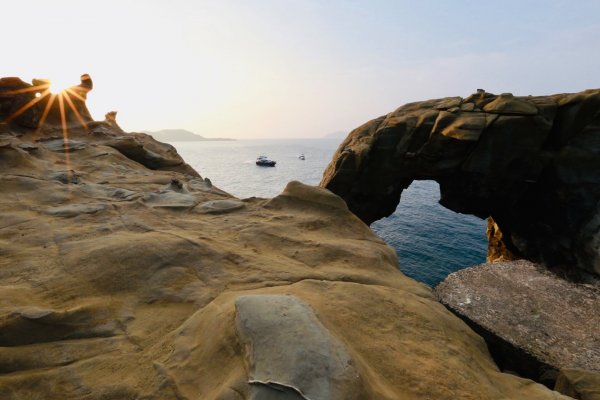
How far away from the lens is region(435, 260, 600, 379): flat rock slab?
12.3 m

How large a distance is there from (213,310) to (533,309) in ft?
53.2

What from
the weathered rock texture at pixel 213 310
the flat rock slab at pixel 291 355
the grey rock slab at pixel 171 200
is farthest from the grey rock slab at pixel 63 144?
the flat rock slab at pixel 291 355

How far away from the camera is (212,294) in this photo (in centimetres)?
518

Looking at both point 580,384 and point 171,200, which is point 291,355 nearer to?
point 580,384

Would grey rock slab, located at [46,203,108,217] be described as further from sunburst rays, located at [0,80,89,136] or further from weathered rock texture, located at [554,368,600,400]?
sunburst rays, located at [0,80,89,136]

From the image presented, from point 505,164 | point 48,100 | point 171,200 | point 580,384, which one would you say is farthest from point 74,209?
point 505,164

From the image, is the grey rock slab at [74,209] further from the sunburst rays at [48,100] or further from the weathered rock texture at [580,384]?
the sunburst rays at [48,100]

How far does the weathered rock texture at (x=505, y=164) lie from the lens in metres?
20.2

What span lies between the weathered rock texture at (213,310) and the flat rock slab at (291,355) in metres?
0.01

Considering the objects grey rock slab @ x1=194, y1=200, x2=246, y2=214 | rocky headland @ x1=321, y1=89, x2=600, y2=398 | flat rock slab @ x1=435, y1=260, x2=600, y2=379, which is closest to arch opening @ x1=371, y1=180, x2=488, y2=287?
rocky headland @ x1=321, y1=89, x2=600, y2=398

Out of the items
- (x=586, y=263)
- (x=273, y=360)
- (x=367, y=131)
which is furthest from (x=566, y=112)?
(x=273, y=360)

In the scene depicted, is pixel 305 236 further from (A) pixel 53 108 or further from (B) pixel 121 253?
(A) pixel 53 108

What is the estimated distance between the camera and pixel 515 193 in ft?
75.7

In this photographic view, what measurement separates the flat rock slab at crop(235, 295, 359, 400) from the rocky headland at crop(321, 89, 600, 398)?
1262 centimetres
